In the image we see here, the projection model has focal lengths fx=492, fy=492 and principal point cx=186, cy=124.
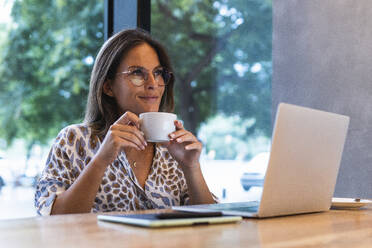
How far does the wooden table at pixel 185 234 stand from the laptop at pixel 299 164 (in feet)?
0.20

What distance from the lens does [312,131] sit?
113cm

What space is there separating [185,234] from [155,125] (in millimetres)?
597

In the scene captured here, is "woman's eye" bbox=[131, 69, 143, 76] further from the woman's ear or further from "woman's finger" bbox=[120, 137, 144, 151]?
"woman's finger" bbox=[120, 137, 144, 151]

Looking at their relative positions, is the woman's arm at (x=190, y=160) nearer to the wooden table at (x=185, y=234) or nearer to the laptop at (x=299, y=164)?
the laptop at (x=299, y=164)

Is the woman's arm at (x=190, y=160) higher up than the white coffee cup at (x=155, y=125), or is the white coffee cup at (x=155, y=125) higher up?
the white coffee cup at (x=155, y=125)

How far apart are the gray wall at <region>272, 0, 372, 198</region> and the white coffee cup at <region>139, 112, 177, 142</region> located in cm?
140

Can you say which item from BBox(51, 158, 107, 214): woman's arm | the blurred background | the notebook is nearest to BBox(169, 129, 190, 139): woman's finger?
BBox(51, 158, 107, 214): woman's arm

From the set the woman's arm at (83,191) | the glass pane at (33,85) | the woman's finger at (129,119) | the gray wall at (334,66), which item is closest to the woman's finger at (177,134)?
the woman's finger at (129,119)

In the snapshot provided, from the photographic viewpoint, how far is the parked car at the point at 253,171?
10.3 feet

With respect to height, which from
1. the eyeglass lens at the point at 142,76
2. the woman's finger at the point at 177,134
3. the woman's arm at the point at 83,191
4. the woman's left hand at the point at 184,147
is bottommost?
the woman's arm at the point at 83,191

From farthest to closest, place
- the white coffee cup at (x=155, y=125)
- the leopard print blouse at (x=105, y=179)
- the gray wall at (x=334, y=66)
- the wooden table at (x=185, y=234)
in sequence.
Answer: the gray wall at (x=334, y=66)
the leopard print blouse at (x=105, y=179)
the white coffee cup at (x=155, y=125)
the wooden table at (x=185, y=234)

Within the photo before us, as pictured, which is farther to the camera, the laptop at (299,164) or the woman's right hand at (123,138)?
the woman's right hand at (123,138)

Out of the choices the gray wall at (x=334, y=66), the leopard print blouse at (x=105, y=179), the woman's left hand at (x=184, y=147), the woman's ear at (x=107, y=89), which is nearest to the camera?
the woman's left hand at (x=184, y=147)

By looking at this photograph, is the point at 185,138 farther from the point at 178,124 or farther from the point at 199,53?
the point at 199,53
